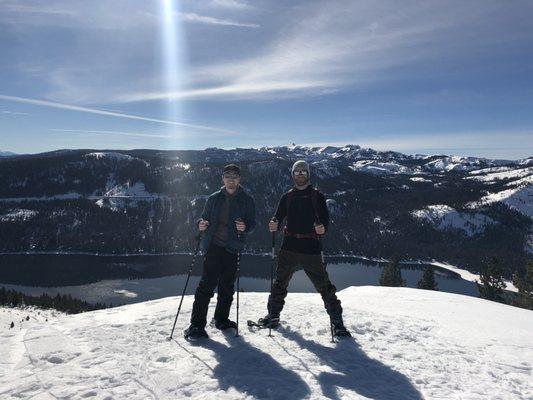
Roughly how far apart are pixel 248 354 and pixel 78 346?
142 inches

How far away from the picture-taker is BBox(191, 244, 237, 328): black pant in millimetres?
9320

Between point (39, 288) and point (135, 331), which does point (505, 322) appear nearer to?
point (135, 331)

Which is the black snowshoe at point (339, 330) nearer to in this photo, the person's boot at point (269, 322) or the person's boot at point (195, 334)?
the person's boot at point (269, 322)

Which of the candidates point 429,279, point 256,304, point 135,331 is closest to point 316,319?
point 256,304

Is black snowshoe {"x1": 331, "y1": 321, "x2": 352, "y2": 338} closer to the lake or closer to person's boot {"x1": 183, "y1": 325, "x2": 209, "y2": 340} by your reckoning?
person's boot {"x1": 183, "y1": 325, "x2": 209, "y2": 340}

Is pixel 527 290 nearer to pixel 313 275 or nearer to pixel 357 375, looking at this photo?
pixel 313 275

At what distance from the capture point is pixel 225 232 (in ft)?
31.5

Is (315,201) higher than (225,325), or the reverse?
(315,201)

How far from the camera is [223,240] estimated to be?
377 inches

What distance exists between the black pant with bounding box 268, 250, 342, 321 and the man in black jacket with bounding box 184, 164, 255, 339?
1206mm

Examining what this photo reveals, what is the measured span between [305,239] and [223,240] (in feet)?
6.79

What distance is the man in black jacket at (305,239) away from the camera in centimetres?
970

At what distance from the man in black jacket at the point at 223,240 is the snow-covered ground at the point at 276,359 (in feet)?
2.51

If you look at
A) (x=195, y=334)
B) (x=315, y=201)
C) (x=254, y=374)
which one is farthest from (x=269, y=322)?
(x=315, y=201)
